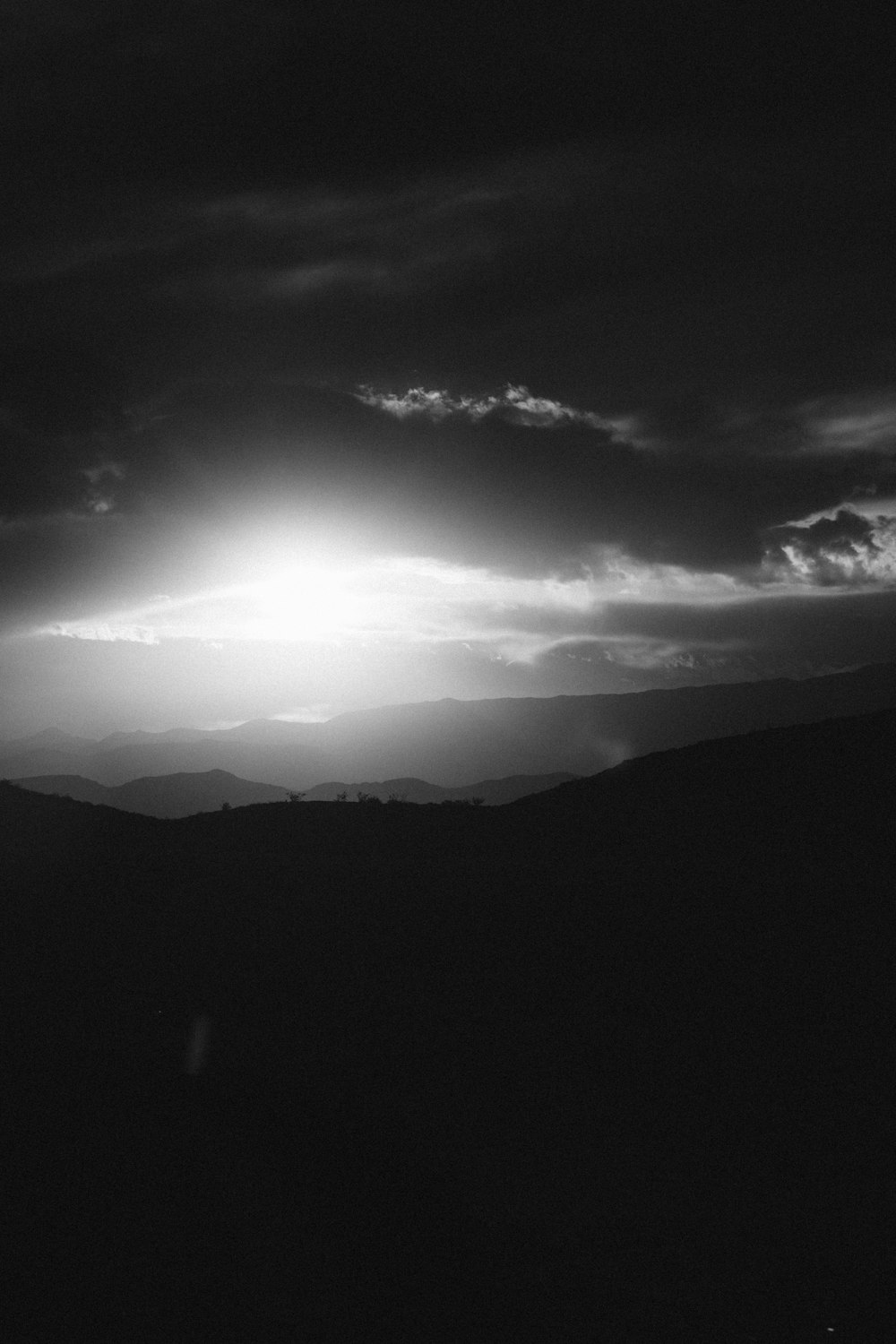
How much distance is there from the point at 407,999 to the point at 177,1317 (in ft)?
32.9

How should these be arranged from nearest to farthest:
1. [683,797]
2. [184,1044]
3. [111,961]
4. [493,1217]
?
Answer: [493,1217] < [184,1044] < [111,961] < [683,797]

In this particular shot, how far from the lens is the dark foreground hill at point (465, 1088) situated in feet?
27.6

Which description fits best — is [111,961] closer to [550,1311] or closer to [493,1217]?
[493,1217]

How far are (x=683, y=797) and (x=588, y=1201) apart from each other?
71.5 ft

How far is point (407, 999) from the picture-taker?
57.3 feet

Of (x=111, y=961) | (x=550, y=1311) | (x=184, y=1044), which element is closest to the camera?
(x=550, y=1311)

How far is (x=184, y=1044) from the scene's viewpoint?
14969 millimetres

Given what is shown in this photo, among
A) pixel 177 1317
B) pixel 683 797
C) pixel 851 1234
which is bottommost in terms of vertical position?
pixel 851 1234

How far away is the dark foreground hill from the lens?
8.40 meters

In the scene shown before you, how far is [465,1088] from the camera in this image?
1370cm

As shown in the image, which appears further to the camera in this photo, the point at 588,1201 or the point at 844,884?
the point at 844,884

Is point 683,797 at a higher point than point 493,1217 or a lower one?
higher

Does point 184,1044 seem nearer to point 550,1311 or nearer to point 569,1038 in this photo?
point 569,1038

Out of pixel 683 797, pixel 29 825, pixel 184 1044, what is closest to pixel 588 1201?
pixel 184 1044
